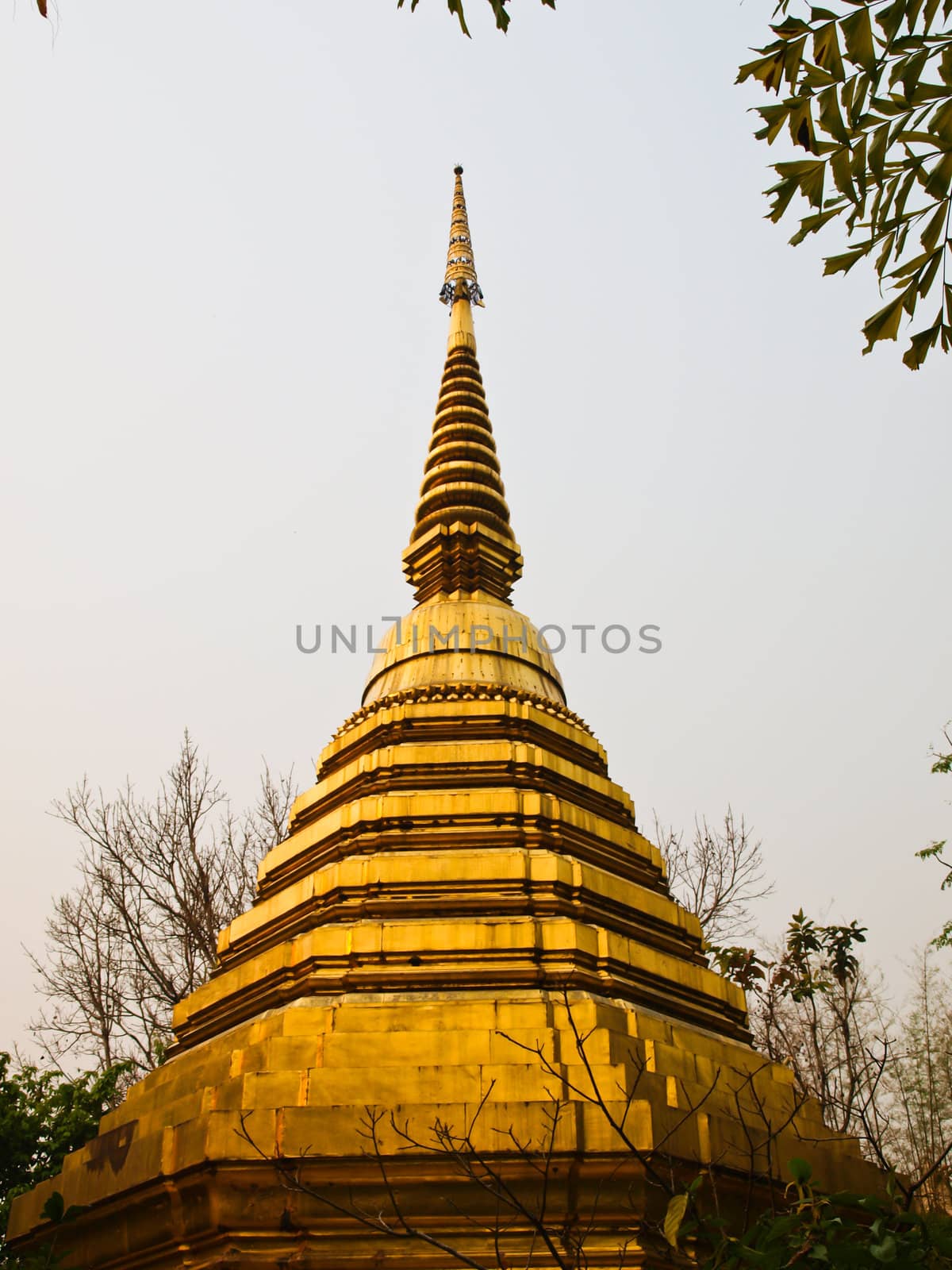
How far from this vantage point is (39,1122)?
12.4 meters

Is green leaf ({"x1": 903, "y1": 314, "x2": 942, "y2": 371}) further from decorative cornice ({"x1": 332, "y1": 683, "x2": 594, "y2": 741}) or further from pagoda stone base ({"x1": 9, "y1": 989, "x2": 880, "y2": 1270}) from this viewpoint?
decorative cornice ({"x1": 332, "y1": 683, "x2": 594, "y2": 741})

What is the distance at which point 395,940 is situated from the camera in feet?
28.5

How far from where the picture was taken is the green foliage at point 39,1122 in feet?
39.9

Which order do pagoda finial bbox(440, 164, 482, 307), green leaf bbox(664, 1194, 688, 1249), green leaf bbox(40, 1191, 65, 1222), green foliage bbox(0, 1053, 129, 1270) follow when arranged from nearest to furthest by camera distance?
green leaf bbox(664, 1194, 688, 1249), green leaf bbox(40, 1191, 65, 1222), green foliage bbox(0, 1053, 129, 1270), pagoda finial bbox(440, 164, 482, 307)

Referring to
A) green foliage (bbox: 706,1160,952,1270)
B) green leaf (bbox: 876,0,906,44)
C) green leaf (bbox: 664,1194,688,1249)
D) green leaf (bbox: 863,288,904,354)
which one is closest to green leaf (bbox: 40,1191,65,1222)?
green leaf (bbox: 664,1194,688,1249)

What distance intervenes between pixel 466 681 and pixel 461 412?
5849 millimetres

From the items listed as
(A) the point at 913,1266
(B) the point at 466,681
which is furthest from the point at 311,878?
(A) the point at 913,1266

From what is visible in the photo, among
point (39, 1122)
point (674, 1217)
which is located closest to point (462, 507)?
point (39, 1122)

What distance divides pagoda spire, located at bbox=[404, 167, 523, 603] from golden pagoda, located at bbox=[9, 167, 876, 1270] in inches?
61.6

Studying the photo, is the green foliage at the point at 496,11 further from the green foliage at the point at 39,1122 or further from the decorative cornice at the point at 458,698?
the green foliage at the point at 39,1122

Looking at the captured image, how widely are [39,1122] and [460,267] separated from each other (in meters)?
14.7

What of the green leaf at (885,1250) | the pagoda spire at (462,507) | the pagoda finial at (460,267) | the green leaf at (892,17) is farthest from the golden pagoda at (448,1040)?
the pagoda finial at (460,267)

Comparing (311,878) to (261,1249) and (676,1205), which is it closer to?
(261,1249)

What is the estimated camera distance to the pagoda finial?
63.8 feet
